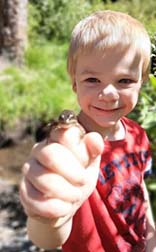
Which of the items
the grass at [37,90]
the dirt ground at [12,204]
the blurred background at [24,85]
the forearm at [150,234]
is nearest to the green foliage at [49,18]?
the blurred background at [24,85]

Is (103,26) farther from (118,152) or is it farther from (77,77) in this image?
(118,152)

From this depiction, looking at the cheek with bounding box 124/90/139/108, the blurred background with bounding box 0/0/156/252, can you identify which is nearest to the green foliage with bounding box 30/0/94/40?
the blurred background with bounding box 0/0/156/252

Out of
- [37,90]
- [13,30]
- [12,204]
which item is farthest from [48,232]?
[13,30]

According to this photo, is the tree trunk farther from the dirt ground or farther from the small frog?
the small frog

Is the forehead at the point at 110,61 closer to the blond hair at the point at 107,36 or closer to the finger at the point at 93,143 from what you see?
the blond hair at the point at 107,36

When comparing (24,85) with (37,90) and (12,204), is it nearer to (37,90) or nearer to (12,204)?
(37,90)

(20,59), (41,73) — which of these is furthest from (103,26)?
(20,59)

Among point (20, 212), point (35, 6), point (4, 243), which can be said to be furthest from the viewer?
point (35, 6)
